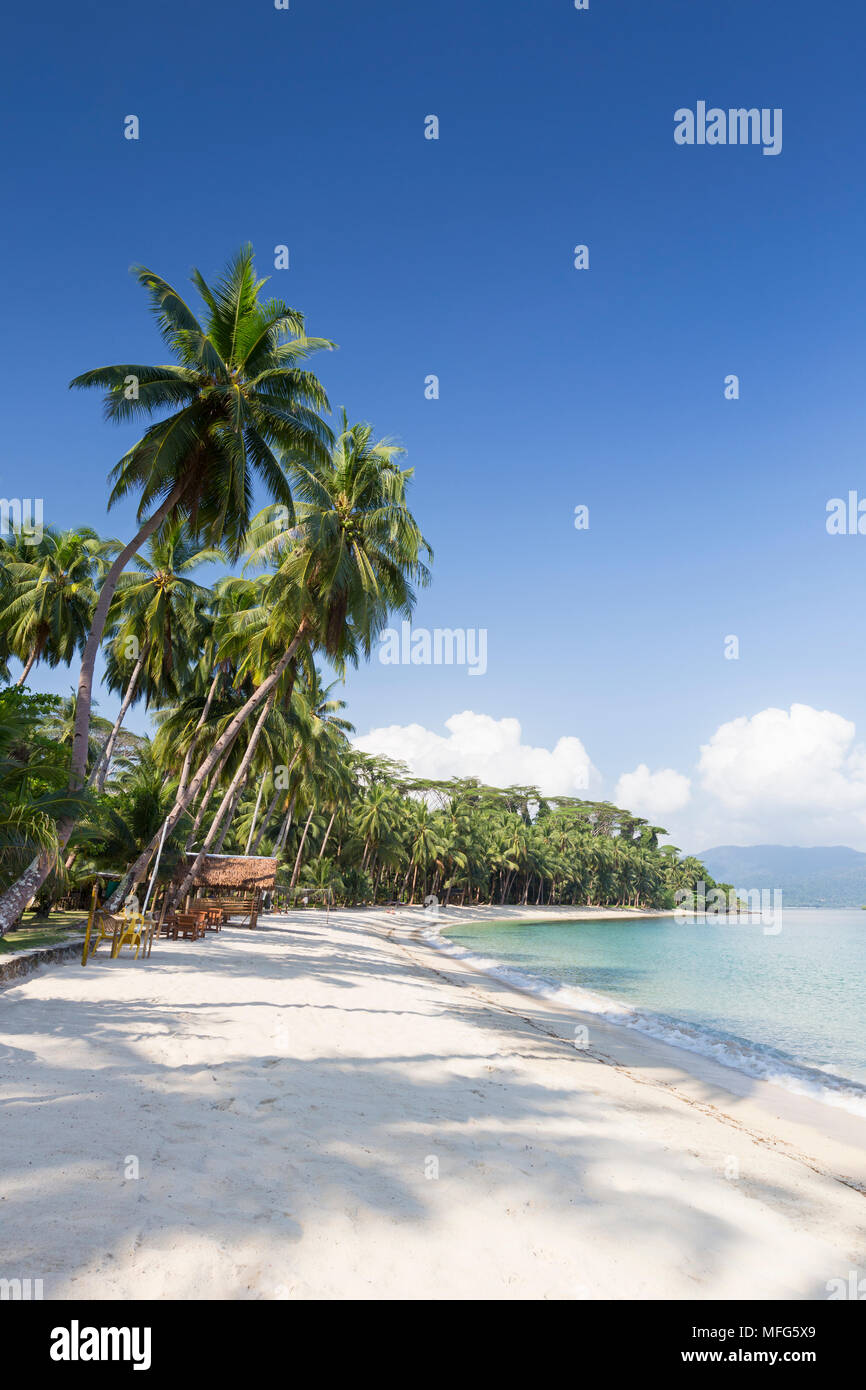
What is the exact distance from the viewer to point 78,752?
40.3 ft

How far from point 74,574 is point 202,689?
654 centimetres

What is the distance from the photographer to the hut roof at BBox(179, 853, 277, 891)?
22500mm

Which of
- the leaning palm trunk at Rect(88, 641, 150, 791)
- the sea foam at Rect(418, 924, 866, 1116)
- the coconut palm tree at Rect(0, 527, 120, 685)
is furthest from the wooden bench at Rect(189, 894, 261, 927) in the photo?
the coconut palm tree at Rect(0, 527, 120, 685)

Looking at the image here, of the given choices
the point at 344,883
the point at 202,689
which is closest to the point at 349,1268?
the point at 202,689

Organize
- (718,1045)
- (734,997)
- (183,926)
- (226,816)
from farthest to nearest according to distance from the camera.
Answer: (226,816)
(734,997)
(183,926)
(718,1045)

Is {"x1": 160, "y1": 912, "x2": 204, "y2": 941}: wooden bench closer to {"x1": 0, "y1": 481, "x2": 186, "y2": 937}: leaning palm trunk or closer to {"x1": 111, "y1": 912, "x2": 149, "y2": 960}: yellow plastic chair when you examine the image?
{"x1": 111, "y1": 912, "x2": 149, "y2": 960}: yellow plastic chair

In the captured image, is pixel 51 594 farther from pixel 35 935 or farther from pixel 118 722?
pixel 35 935

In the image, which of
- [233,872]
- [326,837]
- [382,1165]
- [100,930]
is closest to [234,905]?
[233,872]

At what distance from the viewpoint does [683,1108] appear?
22.9ft

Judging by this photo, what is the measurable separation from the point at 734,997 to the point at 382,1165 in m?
18.4

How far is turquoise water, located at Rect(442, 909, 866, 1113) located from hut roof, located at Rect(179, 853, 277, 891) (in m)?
7.81
